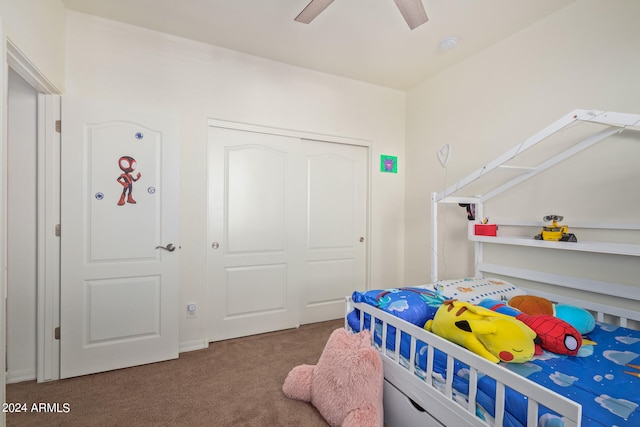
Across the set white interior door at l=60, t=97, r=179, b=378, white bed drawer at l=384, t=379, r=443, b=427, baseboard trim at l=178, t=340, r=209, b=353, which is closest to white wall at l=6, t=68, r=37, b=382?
white interior door at l=60, t=97, r=179, b=378

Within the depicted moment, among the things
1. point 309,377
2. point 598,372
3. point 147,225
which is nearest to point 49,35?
point 147,225

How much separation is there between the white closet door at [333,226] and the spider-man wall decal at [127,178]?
151 cm

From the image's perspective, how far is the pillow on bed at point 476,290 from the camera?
1860 mm

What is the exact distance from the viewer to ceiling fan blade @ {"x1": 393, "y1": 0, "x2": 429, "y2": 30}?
150cm

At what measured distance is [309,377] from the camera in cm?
180

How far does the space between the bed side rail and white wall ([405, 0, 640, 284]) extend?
4.78ft

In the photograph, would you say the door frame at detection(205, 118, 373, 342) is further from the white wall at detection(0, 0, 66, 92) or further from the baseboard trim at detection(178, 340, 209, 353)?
the white wall at detection(0, 0, 66, 92)

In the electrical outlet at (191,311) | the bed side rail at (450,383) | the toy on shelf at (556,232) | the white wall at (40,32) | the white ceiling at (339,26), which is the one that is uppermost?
the white ceiling at (339,26)

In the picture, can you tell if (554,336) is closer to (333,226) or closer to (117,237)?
(333,226)

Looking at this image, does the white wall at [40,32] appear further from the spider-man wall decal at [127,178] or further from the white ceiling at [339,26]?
the spider-man wall decal at [127,178]

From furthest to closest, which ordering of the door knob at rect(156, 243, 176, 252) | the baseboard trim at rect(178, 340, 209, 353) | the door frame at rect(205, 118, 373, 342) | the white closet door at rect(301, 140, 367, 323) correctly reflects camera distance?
the white closet door at rect(301, 140, 367, 323) < the door frame at rect(205, 118, 373, 342) < the baseboard trim at rect(178, 340, 209, 353) < the door knob at rect(156, 243, 176, 252)

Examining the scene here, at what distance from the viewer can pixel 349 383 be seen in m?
1.45

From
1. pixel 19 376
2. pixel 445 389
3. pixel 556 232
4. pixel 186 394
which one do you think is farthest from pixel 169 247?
pixel 556 232

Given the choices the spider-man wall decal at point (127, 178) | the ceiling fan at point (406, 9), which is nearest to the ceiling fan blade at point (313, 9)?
the ceiling fan at point (406, 9)
